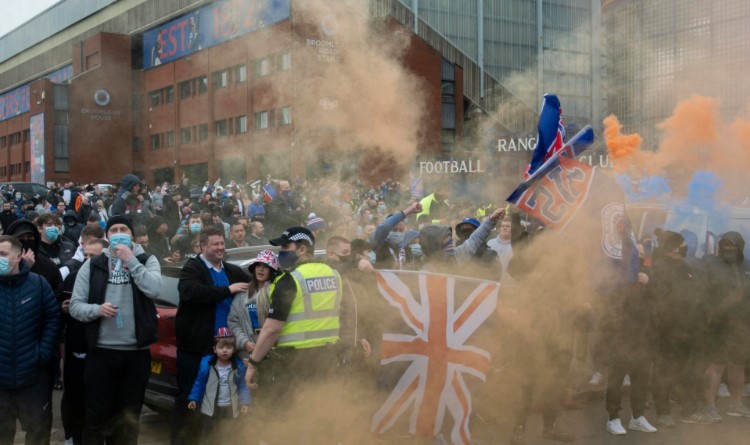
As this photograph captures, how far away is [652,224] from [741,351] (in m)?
2.21

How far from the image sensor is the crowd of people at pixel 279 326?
5141 mm

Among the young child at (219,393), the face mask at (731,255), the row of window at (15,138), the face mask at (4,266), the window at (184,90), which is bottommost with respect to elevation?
the young child at (219,393)

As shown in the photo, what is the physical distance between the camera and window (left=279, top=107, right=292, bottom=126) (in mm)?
18138

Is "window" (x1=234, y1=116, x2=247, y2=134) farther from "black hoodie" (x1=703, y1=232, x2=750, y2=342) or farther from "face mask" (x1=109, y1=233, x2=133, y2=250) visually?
"face mask" (x1=109, y1=233, x2=133, y2=250)

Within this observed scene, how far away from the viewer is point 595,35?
9430mm

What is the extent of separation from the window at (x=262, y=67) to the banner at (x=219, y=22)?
962 millimetres

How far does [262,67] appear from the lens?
17.3 metres

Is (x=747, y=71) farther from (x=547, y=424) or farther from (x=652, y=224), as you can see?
(x=547, y=424)

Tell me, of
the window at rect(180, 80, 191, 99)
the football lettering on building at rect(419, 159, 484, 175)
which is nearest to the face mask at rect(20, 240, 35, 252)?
the football lettering on building at rect(419, 159, 484, 175)

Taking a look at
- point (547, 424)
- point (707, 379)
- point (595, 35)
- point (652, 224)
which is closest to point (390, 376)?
point (547, 424)

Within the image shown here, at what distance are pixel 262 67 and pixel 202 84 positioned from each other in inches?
255

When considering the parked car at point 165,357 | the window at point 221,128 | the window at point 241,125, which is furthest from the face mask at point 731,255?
the window at point 221,128

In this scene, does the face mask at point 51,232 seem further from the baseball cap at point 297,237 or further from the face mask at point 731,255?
the face mask at point 731,255

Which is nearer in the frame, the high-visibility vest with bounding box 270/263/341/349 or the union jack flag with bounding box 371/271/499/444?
the high-visibility vest with bounding box 270/263/341/349
